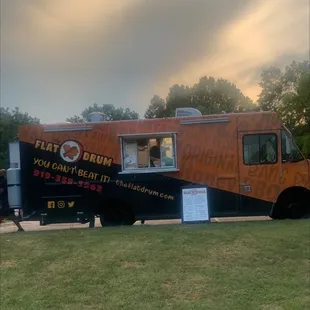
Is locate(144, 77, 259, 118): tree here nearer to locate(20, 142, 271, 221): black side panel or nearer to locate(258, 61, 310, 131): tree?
locate(258, 61, 310, 131): tree

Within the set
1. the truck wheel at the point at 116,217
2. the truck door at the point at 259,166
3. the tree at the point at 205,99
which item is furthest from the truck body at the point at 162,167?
the tree at the point at 205,99

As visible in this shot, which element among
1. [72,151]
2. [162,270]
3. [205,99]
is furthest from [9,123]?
[162,270]

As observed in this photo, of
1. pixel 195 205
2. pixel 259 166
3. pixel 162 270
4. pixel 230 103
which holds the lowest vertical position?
pixel 162 270

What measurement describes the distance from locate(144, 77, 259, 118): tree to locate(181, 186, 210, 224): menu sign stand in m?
40.4

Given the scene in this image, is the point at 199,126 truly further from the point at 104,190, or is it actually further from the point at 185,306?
the point at 185,306

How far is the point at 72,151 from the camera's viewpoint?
387 inches

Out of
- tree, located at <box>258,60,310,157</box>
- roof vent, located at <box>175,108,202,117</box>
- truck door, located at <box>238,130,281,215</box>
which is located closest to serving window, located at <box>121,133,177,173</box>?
roof vent, located at <box>175,108,202,117</box>

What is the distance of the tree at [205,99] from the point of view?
50.7 metres

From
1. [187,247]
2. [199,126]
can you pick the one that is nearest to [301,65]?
[199,126]

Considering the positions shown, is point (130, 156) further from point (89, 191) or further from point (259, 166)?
point (259, 166)

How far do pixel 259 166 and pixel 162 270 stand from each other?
4.90m

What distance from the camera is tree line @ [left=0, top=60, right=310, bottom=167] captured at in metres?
31.8

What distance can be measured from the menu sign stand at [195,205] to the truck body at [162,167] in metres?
0.40

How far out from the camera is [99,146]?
385 inches
